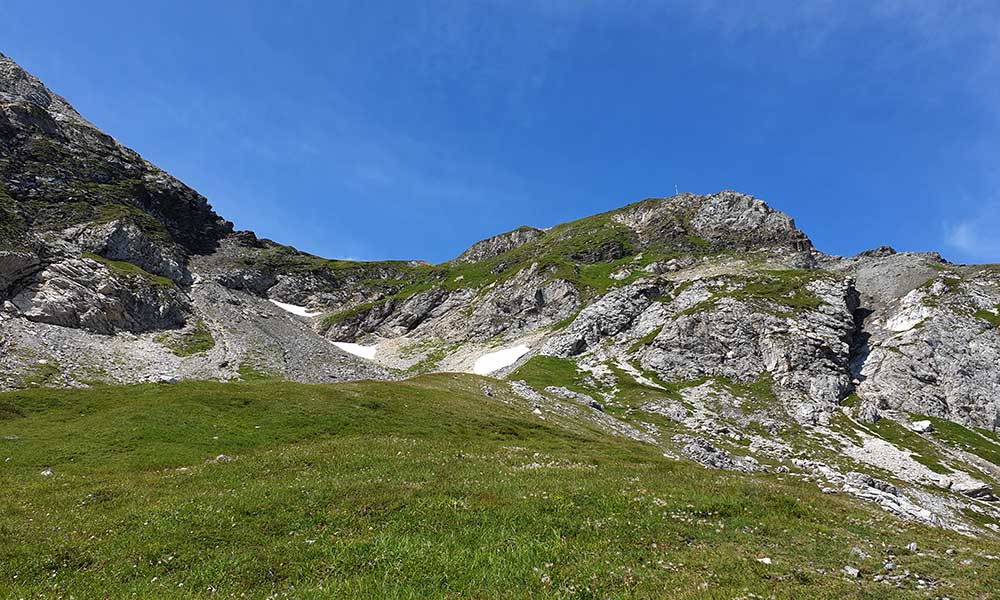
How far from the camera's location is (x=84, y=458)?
28.3m

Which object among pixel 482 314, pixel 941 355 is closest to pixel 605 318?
pixel 482 314

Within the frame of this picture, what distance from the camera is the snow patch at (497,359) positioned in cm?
12356

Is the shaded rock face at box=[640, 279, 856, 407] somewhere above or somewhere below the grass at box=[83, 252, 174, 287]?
above

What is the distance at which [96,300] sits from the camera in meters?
108

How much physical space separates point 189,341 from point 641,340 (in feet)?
368

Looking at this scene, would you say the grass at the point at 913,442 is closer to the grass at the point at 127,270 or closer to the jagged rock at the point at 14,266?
the jagged rock at the point at 14,266

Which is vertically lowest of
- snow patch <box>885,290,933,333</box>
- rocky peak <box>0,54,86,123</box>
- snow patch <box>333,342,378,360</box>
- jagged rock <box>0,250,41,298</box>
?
snow patch <box>333,342,378,360</box>

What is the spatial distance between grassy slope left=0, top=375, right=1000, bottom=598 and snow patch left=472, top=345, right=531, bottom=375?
90.9m

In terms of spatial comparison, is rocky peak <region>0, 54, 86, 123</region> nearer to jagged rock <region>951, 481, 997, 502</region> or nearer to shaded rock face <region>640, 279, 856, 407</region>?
shaded rock face <region>640, 279, 856, 407</region>

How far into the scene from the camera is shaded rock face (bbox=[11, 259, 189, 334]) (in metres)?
95.9

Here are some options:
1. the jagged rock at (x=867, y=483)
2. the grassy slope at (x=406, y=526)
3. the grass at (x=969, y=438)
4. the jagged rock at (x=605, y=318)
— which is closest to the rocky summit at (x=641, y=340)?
the jagged rock at (x=867, y=483)

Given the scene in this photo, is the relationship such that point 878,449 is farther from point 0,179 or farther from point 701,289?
point 0,179

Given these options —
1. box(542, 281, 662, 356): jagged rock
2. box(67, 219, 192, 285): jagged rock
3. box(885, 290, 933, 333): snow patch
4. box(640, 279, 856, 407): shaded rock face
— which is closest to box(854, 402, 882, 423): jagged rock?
box(640, 279, 856, 407): shaded rock face

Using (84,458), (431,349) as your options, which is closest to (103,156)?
(431,349)
